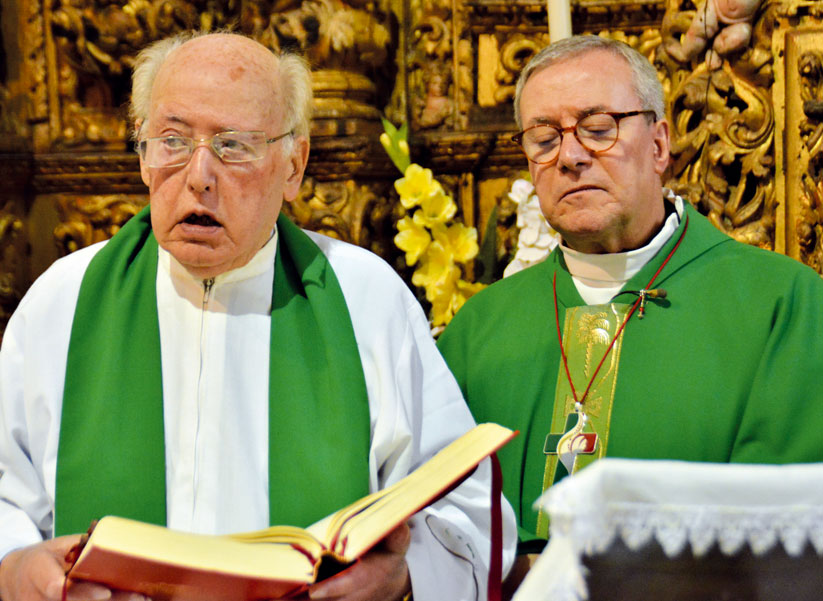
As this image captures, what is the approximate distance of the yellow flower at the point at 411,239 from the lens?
3.84 meters

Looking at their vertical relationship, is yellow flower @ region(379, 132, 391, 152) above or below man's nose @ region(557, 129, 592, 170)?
above

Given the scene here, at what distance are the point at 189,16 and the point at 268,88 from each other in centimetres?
185

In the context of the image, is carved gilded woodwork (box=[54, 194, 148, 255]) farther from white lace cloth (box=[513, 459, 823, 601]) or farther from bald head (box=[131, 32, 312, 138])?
white lace cloth (box=[513, 459, 823, 601])

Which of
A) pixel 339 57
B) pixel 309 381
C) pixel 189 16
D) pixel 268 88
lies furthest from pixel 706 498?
pixel 189 16

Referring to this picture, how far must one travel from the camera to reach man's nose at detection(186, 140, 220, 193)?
7.35ft

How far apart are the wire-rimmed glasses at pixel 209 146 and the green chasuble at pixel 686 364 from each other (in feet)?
3.19

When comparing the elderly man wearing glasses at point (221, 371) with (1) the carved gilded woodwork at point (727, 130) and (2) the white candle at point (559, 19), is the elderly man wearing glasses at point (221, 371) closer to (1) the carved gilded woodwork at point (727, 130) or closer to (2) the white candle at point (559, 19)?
(2) the white candle at point (559, 19)

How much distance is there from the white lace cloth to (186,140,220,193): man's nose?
1.24 meters

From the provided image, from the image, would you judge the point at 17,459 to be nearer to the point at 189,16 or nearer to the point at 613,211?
the point at 613,211

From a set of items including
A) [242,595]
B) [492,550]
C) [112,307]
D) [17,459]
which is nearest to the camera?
[242,595]

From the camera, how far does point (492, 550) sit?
83.0 inches

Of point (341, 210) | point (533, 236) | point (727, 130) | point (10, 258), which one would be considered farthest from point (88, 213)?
point (727, 130)

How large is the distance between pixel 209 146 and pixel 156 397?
0.58 metres

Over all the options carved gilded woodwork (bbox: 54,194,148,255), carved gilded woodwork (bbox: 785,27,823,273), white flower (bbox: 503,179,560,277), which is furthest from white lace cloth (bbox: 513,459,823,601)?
carved gilded woodwork (bbox: 54,194,148,255)
